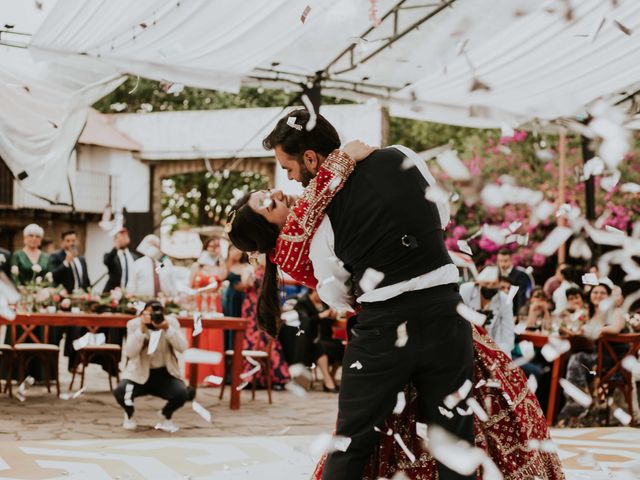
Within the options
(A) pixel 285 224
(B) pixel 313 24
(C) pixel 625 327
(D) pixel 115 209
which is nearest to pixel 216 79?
(B) pixel 313 24

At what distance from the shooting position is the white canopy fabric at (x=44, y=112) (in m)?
5.52

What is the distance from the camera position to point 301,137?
6.70 ft

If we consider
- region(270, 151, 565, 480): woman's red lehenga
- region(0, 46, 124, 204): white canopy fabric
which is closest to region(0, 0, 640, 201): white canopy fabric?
region(0, 46, 124, 204): white canopy fabric

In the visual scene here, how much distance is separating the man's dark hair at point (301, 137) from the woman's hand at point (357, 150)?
9 cm

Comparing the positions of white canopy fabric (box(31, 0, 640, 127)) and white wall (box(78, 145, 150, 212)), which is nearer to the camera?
white canopy fabric (box(31, 0, 640, 127))

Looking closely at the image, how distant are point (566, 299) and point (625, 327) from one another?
53 cm

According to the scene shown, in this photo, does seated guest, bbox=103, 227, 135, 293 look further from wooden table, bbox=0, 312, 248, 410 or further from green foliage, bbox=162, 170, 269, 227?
green foliage, bbox=162, 170, 269, 227

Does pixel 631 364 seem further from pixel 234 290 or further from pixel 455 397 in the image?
pixel 455 397

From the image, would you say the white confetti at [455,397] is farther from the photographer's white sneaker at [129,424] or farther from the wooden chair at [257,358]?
the wooden chair at [257,358]

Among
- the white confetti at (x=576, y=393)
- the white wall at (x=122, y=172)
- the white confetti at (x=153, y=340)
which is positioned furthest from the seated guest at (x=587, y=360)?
the white wall at (x=122, y=172)

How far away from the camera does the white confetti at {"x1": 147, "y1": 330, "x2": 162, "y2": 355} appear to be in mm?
5363

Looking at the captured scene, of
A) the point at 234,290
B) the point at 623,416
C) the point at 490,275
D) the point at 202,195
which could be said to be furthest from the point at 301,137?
the point at 202,195

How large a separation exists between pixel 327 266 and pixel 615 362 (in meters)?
4.47

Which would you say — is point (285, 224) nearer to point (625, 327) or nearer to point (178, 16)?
point (178, 16)
